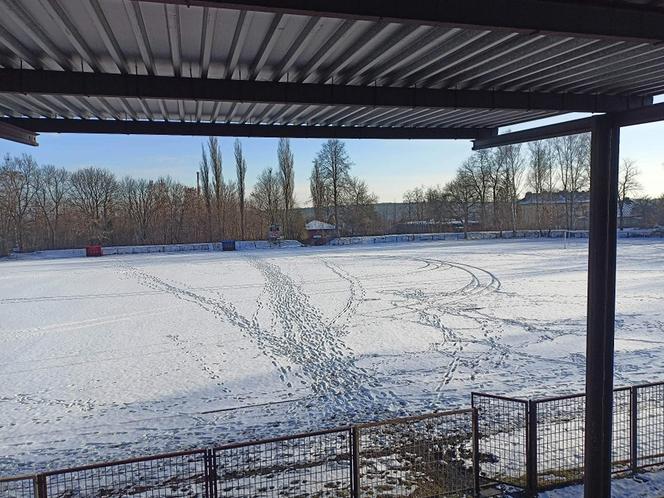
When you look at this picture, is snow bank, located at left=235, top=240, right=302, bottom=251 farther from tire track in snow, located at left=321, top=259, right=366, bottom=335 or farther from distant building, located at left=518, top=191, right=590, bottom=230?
distant building, located at left=518, top=191, right=590, bottom=230

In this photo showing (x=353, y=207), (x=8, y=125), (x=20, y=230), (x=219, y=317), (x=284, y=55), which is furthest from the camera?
(x=353, y=207)

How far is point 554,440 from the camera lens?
6.43 metres

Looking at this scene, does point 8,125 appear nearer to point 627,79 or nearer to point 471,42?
point 471,42

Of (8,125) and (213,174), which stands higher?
(213,174)

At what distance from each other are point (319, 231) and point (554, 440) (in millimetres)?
42464

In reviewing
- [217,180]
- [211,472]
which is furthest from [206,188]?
Answer: [211,472]

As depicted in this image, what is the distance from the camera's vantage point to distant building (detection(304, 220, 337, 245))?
153 ft

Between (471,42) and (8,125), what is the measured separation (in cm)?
506

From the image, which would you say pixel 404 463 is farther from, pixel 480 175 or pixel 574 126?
pixel 480 175

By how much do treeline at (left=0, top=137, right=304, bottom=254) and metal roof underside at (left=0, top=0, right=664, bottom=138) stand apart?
4423cm

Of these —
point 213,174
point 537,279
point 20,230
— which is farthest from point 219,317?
point 20,230

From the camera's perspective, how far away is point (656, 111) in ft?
13.4

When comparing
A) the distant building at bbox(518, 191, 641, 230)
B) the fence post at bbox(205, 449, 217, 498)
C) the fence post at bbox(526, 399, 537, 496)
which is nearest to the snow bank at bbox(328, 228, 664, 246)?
the distant building at bbox(518, 191, 641, 230)

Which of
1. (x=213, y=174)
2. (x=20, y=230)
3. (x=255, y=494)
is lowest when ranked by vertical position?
(x=255, y=494)
